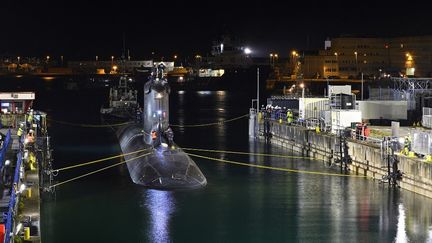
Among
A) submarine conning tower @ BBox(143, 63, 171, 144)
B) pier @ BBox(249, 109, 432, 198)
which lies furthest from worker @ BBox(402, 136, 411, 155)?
submarine conning tower @ BBox(143, 63, 171, 144)

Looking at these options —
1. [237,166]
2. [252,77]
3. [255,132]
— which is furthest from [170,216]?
[252,77]

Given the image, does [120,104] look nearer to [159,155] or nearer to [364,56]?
[159,155]

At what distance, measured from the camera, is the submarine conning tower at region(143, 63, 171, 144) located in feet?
95.3

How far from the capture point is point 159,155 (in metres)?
27.5

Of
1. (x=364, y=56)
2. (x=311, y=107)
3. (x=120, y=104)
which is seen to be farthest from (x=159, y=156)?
(x=364, y=56)

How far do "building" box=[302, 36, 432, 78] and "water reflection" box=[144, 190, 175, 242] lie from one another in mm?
129559

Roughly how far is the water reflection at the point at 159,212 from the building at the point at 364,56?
129559 millimetres

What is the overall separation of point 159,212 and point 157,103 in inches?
262

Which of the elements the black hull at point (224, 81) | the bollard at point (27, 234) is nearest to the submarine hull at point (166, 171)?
the bollard at point (27, 234)

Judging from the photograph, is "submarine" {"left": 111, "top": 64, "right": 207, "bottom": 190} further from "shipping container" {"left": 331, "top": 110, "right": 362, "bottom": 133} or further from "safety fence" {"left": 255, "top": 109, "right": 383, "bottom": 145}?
"shipping container" {"left": 331, "top": 110, "right": 362, "bottom": 133}

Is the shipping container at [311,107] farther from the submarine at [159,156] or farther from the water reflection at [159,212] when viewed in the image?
the water reflection at [159,212]

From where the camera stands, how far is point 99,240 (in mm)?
20688

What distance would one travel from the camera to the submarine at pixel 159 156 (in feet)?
85.7

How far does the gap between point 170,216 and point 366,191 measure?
9.25m
